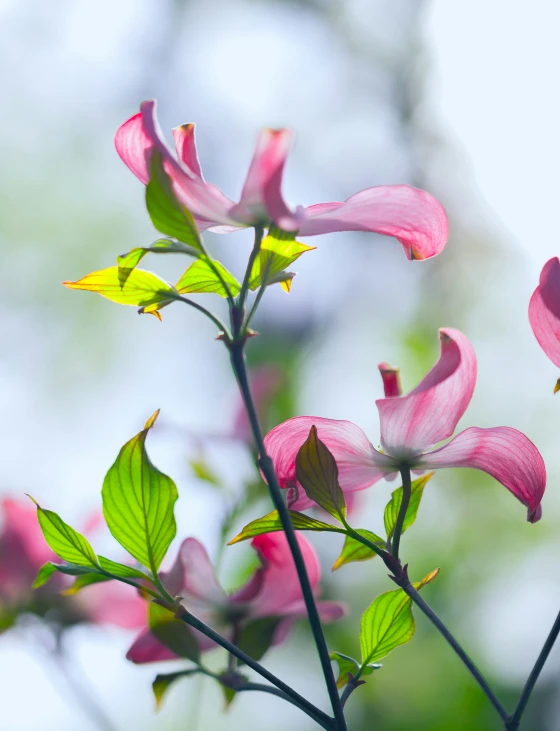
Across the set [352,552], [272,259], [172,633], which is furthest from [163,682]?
[272,259]

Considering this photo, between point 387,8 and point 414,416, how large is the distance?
5571 millimetres

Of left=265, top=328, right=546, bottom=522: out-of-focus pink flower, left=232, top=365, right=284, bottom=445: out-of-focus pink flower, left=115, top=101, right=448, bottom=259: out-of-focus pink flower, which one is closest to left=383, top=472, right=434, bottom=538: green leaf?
left=265, top=328, right=546, bottom=522: out-of-focus pink flower

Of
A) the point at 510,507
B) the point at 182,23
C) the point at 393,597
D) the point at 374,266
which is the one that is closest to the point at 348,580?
the point at 510,507

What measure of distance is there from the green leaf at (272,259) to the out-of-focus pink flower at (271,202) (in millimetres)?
15

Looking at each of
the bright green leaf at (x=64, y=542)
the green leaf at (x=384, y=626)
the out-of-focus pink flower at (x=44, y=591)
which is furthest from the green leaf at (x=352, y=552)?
the out-of-focus pink flower at (x=44, y=591)

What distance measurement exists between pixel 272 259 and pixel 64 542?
0.16 metres

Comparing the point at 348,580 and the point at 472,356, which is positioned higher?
the point at 472,356

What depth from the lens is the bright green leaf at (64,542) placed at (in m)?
0.33

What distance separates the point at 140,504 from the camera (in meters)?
0.33

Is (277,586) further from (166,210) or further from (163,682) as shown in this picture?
(166,210)

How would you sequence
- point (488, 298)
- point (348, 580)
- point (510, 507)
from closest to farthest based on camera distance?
1. point (348, 580)
2. point (510, 507)
3. point (488, 298)

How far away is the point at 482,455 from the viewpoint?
0.34 meters

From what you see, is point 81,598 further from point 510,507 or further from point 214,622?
point 510,507

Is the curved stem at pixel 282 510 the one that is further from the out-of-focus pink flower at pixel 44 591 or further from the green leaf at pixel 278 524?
the out-of-focus pink flower at pixel 44 591
